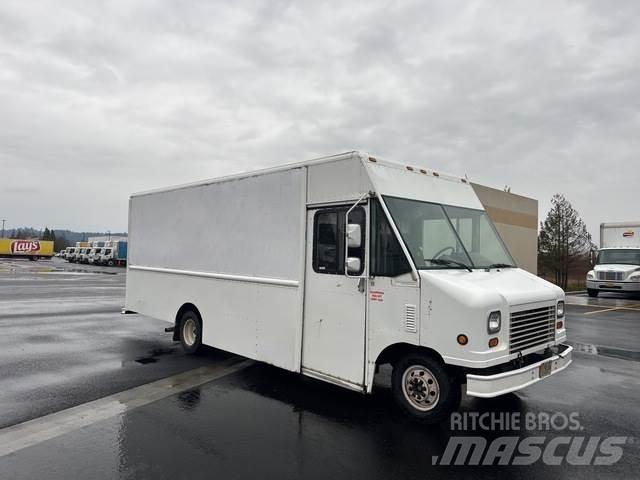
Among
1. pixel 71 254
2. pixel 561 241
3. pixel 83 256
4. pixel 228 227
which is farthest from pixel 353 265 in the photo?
pixel 71 254

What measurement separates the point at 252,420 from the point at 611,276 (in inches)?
901

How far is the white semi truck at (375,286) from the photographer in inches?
187

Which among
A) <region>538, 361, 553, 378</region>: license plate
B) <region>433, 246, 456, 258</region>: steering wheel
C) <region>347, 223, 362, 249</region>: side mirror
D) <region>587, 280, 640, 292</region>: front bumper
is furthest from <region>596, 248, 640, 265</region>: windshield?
<region>347, 223, 362, 249</region>: side mirror

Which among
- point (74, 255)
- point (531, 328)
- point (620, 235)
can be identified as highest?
point (620, 235)

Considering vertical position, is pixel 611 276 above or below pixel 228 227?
below

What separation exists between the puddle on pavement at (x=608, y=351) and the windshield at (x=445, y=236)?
4.56 metres

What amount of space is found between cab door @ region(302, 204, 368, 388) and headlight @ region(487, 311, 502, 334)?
4.62 ft

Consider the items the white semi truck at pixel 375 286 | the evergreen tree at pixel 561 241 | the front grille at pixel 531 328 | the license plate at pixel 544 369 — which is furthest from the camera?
the evergreen tree at pixel 561 241

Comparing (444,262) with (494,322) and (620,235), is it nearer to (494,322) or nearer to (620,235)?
(494,322)

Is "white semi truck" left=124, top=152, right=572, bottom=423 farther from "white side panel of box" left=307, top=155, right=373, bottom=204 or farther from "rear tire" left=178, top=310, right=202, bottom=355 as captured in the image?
"rear tire" left=178, top=310, right=202, bottom=355

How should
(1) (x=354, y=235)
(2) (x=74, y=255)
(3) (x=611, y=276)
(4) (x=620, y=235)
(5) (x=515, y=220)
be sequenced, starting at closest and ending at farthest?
1. (1) (x=354, y=235)
2. (3) (x=611, y=276)
3. (4) (x=620, y=235)
4. (5) (x=515, y=220)
5. (2) (x=74, y=255)

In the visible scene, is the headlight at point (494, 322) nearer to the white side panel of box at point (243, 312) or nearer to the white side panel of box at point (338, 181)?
the white side panel of box at point (338, 181)

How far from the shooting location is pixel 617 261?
23.5m

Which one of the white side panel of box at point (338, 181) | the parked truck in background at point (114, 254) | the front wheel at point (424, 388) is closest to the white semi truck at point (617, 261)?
the front wheel at point (424, 388)
